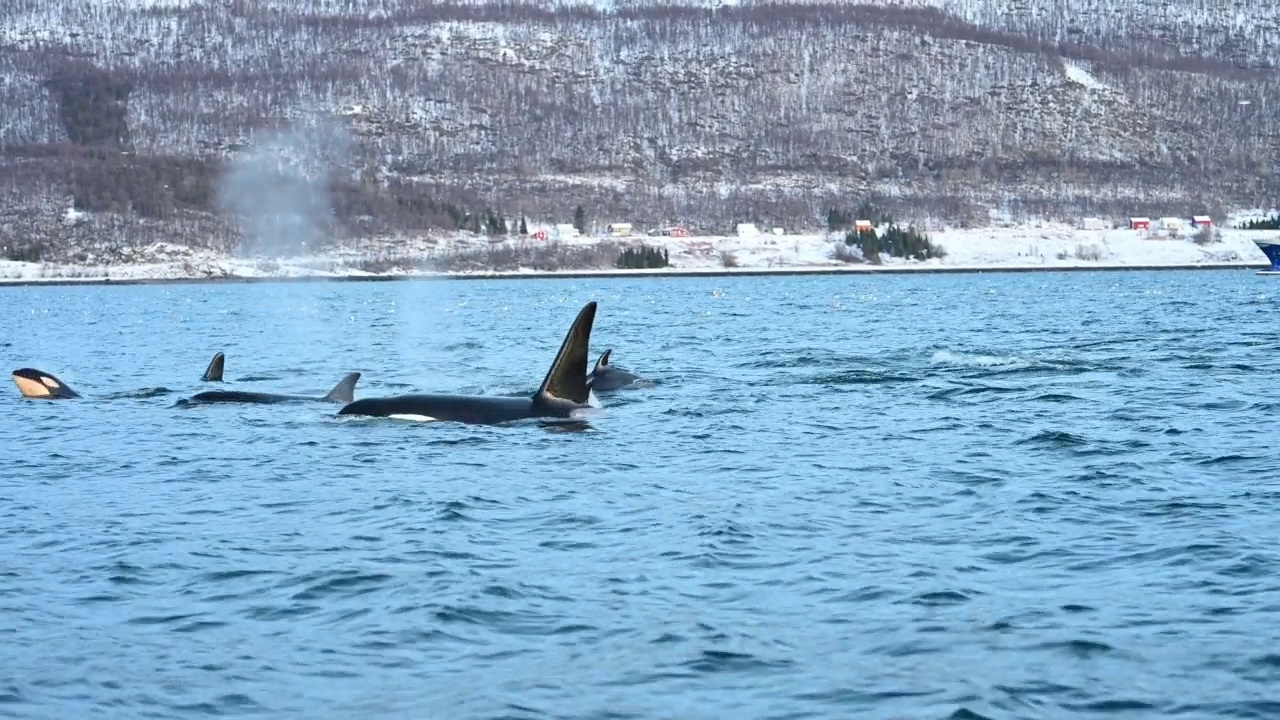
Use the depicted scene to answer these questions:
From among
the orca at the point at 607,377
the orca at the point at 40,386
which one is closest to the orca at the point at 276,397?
the orca at the point at 40,386

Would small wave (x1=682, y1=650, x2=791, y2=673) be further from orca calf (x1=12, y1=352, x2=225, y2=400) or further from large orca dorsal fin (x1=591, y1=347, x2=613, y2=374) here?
orca calf (x1=12, y1=352, x2=225, y2=400)

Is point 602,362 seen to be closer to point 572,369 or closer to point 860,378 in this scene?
point 860,378

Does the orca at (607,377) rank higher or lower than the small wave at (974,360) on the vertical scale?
higher

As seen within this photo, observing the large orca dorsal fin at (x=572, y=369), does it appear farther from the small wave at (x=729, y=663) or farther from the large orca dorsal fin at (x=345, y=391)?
the small wave at (x=729, y=663)

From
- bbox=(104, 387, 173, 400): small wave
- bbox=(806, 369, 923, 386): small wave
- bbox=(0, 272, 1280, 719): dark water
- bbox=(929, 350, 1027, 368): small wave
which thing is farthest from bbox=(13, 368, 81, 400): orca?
bbox=(929, 350, 1027, 368): small wave

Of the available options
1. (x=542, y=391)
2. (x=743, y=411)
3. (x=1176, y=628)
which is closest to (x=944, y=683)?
(x=1176, y=628)

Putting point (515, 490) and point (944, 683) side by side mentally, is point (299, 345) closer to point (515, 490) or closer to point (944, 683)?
point (515, 490)

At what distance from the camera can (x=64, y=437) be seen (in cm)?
2941

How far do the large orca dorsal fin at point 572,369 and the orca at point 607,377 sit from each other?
5.94 metres

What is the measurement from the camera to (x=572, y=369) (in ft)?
86.4

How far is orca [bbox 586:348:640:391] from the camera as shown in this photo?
35000 millimetres

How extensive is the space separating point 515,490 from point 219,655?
792 cm

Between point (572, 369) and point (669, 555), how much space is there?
30.5ft

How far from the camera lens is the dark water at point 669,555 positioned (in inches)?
502
